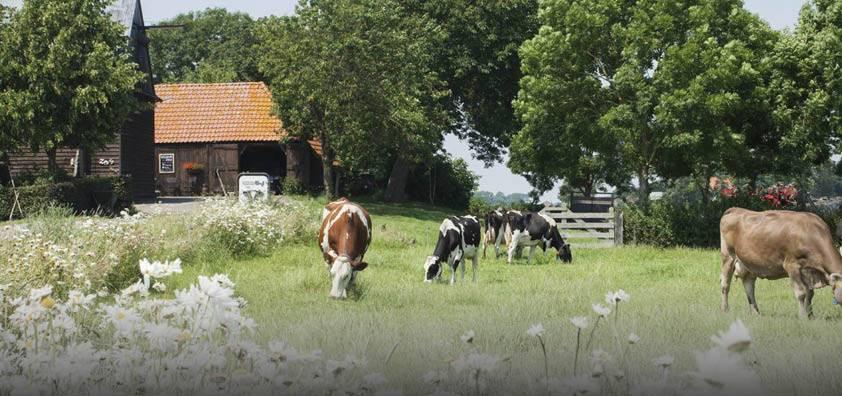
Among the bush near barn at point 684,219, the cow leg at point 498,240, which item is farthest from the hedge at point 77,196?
the bush near barn at point 684,219

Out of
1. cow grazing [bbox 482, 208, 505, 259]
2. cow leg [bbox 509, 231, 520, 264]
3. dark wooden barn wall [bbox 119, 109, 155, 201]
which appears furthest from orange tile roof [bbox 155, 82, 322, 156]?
cow leg [bbox 509, 231, 520, 264]

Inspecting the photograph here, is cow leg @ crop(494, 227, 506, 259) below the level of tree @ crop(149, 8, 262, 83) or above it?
below

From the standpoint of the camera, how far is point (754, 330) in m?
10.5

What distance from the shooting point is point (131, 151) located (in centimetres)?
4475

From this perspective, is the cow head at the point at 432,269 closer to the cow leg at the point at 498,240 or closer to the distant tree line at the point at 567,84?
the cow leg at the point at 498,240

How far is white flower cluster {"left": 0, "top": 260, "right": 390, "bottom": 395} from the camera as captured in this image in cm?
482

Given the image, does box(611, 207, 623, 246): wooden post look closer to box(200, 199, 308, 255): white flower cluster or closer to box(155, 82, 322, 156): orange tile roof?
box(200, 199, 308, 255): white flower cluster

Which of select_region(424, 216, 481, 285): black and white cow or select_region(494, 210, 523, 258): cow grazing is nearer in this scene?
select_region(424, 216, 481, 285): black and white cow

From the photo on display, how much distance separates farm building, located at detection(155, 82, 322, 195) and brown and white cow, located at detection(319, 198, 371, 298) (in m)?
34.3

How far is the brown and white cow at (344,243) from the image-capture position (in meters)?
13.7

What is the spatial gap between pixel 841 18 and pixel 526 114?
1192 cm

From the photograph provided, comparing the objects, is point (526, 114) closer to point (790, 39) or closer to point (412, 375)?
point (790, 39)

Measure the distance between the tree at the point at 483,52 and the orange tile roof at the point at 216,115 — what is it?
28.4 feet

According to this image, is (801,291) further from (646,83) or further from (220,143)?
(220,143)
